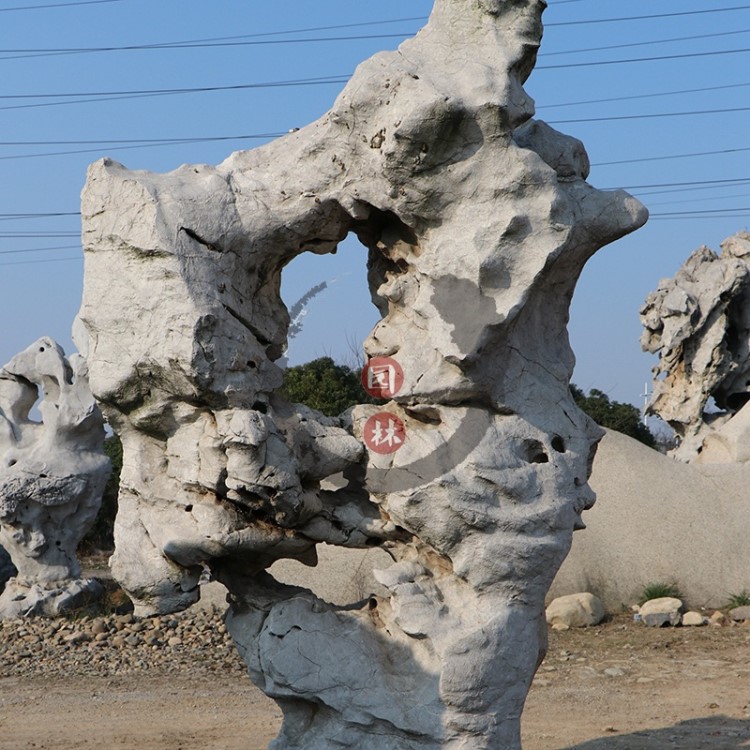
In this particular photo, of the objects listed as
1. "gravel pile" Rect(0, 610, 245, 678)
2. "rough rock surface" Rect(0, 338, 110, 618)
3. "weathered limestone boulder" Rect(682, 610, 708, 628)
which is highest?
"rough rock surface" Rect(0, 338, 110, 618)

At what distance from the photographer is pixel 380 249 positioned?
5547mm

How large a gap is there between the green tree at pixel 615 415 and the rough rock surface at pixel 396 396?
15863mm

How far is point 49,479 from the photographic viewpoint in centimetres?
1171

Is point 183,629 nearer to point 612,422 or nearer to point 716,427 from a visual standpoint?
point 716,427

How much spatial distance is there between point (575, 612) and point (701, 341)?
5251 millimetres

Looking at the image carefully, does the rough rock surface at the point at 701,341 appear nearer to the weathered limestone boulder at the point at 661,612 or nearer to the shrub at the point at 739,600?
the shrub at the point at 739,600

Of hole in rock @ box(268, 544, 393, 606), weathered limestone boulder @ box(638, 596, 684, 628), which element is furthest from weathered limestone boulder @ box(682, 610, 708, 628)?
hole in rock @ box(268, 544, 393, 606)

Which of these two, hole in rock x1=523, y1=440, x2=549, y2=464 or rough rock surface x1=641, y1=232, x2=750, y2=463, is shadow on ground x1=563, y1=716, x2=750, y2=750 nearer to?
hole in rock x1=523, y1=440, x2=549, y2=464

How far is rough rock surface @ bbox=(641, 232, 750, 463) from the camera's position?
14695mm

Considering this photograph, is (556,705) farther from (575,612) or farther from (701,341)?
(701,341)

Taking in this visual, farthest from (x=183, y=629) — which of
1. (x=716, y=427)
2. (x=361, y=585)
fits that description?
(x=716, y=427)

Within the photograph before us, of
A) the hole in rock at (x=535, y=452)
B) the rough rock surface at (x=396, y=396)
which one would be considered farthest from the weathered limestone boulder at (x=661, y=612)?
the hole in rock at (x=535, y=452)

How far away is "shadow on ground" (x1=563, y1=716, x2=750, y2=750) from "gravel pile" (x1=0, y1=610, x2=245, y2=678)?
11.4ft

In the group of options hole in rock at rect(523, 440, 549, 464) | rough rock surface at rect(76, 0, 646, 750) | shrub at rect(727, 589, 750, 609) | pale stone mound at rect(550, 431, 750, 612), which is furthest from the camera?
pale stone mound at rect(550, 431, 750, 612)
